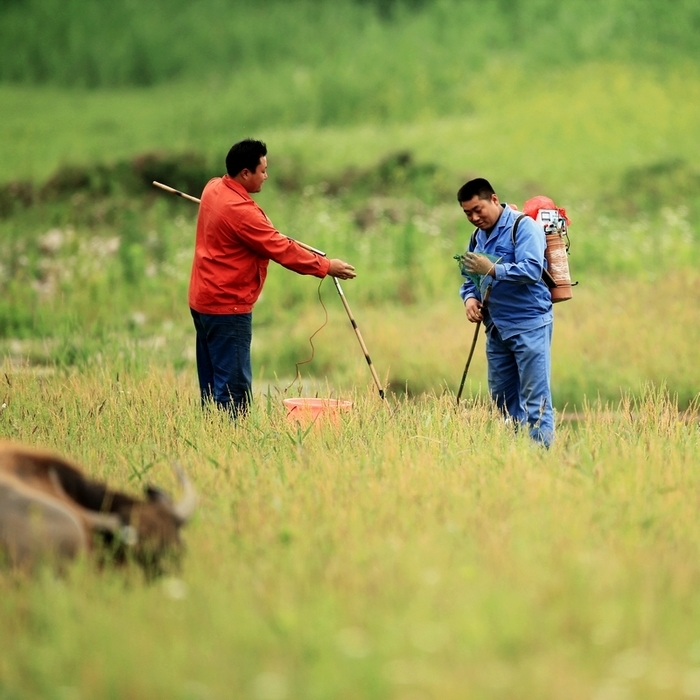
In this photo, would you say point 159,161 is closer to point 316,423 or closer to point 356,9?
point 356,9

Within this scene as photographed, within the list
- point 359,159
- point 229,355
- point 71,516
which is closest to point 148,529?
point 71,516

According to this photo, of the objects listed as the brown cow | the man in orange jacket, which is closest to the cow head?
the brown cow

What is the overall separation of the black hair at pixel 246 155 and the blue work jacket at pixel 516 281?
4.56 ft

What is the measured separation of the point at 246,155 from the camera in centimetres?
738

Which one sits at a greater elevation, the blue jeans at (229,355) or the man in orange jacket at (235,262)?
the man in orange jacket at (235,262)

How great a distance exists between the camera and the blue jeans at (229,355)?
24.5ft

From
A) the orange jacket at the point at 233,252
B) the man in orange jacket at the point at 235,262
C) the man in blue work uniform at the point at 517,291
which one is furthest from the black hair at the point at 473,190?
the orange jacket at the point at 233,252

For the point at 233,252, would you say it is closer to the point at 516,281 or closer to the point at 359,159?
the point at 516,281

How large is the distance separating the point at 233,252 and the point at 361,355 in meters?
4.18

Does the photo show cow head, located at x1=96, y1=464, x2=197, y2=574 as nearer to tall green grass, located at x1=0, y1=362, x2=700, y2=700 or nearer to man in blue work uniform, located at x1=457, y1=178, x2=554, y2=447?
tall green grass, located at x1=0, y1=362, x2=700, y2=700

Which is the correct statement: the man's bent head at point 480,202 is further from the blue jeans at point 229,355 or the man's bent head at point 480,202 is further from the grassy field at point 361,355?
the blue jeans at point 229,355

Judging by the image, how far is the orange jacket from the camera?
736cm

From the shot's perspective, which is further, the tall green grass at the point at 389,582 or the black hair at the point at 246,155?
the black hair at the point at 246,155

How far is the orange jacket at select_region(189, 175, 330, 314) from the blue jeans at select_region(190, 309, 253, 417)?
6cm
